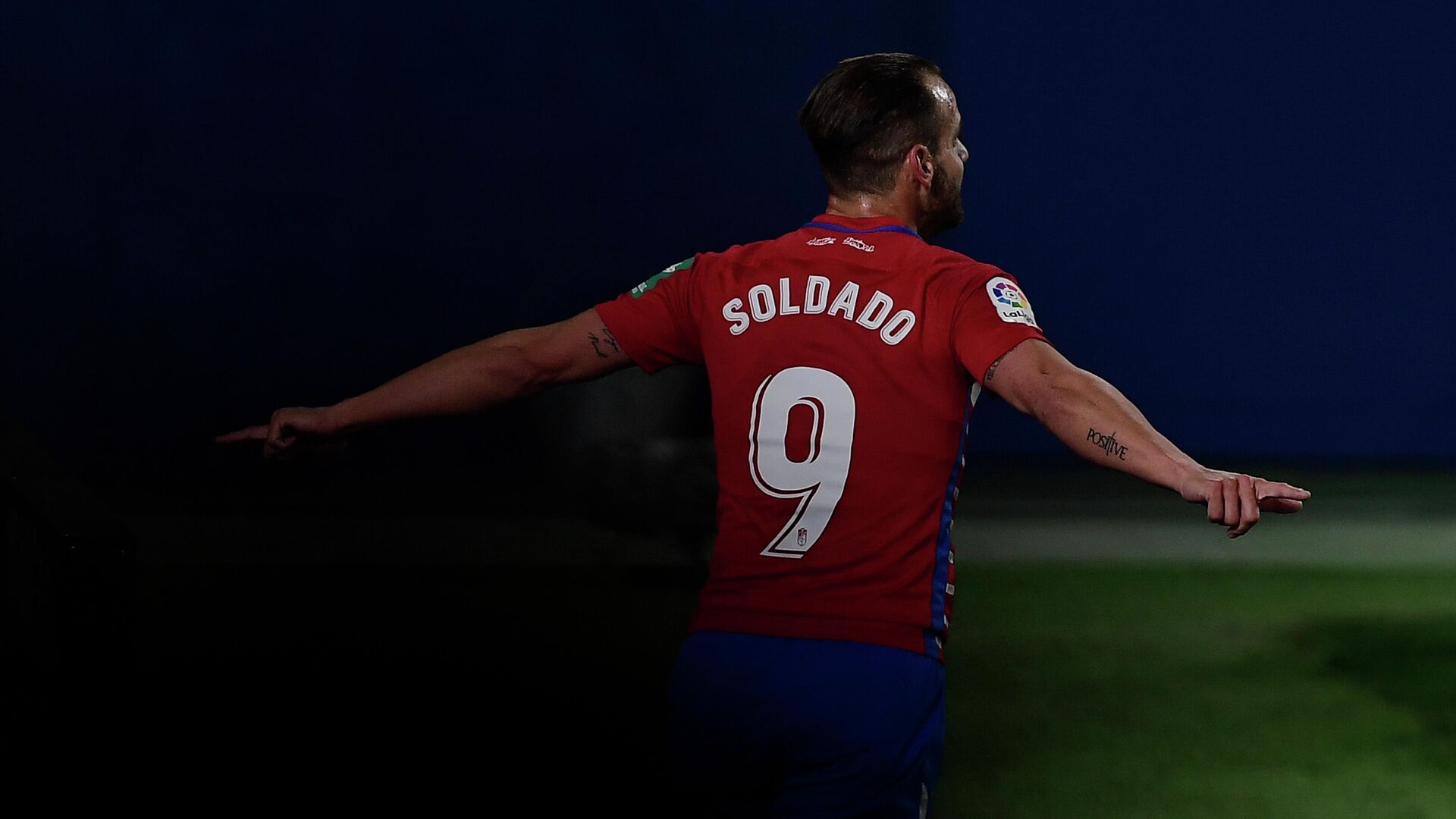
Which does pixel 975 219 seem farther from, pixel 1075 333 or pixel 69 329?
pixel 69 329

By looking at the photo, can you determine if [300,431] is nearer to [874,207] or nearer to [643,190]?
[874,207]

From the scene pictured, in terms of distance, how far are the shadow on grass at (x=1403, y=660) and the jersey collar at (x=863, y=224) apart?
8.21 ft

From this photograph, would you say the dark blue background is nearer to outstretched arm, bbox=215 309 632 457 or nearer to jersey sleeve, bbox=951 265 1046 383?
outstretched arm, bbox=215 309 632 457

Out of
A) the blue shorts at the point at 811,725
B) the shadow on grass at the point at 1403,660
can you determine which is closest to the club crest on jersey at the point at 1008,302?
the blue shorts at the point at 811,725

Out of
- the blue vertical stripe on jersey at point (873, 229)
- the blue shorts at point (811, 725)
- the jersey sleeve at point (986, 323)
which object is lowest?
the blue shorts at point (811, 725)

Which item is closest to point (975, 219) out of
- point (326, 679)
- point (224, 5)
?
point (224, 5)

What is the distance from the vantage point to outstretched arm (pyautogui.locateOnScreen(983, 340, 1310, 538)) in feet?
4.74

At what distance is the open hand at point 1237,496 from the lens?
143cm

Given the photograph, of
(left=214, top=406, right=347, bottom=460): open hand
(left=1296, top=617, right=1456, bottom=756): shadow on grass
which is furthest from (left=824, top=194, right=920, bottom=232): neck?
(left=1296, top=617, right=1456, bottom=756): shadow on grass

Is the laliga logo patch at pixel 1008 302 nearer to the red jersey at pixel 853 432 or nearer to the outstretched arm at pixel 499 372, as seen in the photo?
the red jersey at pixel 853 432

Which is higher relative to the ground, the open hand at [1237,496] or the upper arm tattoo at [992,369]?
the upper arm tattoo at [992,369]

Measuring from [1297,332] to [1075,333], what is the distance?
104 cm

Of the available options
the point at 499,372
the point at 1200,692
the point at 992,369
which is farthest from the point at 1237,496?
the point at 1200,692

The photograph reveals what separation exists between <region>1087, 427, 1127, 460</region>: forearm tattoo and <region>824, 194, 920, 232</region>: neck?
1.28ft
